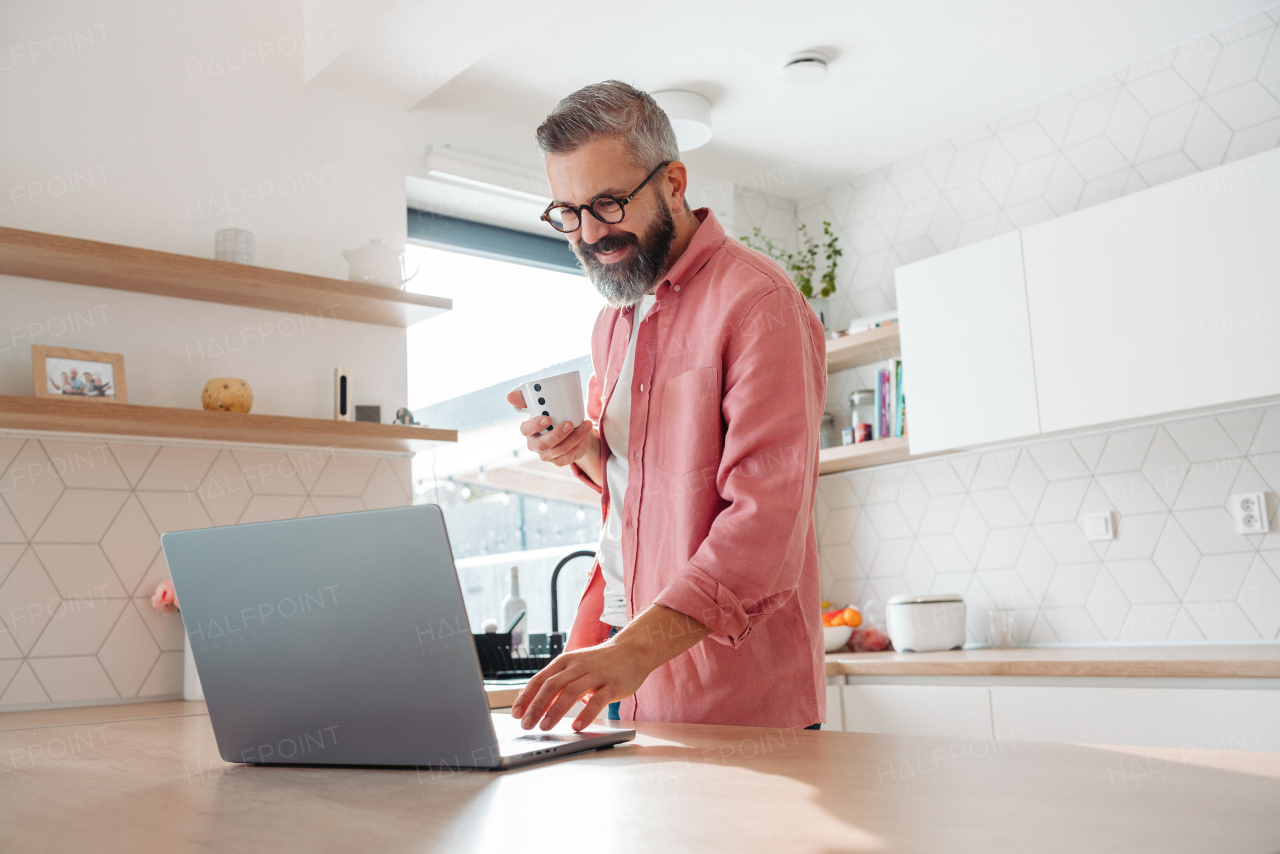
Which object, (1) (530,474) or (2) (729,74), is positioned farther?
(1) (530,474)

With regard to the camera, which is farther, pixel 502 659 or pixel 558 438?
pixel 502 659

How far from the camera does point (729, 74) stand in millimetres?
2994

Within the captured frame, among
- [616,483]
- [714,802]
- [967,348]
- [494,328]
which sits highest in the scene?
[494,328]

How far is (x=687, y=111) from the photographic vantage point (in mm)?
3080

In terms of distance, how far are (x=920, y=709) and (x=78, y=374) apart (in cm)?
220

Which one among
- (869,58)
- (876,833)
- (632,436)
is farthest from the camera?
(869,58)

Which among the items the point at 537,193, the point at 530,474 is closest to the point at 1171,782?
the point at 537,193

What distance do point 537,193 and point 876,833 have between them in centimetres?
295

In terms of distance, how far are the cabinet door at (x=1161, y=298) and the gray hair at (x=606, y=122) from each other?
1.61 m

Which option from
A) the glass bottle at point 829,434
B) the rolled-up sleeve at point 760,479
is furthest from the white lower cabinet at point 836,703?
the rolled-up sleeve at point 760,479

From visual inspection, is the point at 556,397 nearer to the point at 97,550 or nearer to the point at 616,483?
the point at 616,483

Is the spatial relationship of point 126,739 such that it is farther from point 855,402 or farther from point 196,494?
point 855,402

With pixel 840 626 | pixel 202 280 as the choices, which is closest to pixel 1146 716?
pixel 840 626

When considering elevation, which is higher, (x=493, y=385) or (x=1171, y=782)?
(x=493, y=385)
